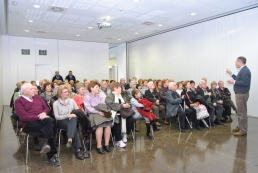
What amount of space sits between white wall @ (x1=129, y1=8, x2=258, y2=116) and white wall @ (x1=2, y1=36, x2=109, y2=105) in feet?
10.7

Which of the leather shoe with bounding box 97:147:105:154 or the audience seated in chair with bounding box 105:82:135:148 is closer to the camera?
the leather shoe with bounding box 97:147:105:154

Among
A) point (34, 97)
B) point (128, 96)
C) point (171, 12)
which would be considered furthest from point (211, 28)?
point (34, 97)

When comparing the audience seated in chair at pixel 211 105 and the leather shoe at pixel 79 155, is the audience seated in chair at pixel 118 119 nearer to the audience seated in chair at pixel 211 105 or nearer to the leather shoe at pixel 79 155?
the leather shoe at pixel 79 155

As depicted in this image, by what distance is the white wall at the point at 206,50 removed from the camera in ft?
21.4

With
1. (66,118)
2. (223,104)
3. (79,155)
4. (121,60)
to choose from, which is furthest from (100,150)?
(121,60)

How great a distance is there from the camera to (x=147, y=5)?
6.00 metres

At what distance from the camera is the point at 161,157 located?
336cm

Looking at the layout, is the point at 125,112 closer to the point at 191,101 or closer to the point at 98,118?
the point at 98,118

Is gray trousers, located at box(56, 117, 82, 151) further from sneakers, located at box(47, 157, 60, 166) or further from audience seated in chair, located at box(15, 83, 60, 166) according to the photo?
sneakers, located at box(47, 157, 60, 166)

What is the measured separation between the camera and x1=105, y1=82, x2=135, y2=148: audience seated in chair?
3809 mm

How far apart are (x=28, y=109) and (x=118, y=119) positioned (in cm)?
155

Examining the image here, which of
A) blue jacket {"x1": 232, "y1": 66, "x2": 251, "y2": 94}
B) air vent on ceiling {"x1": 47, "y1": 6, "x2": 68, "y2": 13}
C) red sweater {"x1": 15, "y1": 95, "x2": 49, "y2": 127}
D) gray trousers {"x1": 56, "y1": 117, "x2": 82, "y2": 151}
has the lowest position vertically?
gray trousers {"x1": 56, "y1": 117, "x2": 82, "y2": 151}

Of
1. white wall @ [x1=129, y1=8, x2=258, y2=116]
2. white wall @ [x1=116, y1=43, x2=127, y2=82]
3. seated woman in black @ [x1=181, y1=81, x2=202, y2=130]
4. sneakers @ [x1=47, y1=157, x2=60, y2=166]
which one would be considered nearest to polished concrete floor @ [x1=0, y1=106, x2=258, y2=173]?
sneakers @ [x1=47, y1=157, x2=60, y2=166]

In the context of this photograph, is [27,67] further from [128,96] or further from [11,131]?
[128,96]
